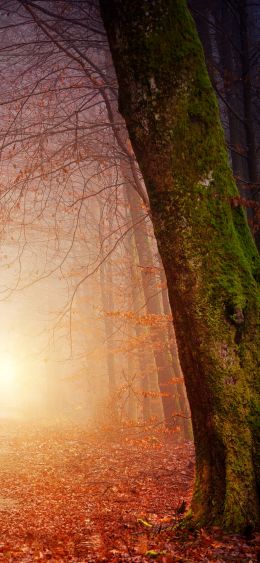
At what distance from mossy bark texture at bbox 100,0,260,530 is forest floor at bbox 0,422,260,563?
1.39 feet

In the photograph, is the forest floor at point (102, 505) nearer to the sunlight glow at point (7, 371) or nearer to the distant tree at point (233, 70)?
the distant tree at point (233, 70)

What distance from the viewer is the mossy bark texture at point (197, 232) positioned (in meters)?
3.54

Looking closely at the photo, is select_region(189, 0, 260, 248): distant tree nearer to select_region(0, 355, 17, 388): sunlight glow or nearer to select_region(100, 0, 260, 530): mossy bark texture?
select_region(100, 0, 260, 530): mossy bark texture

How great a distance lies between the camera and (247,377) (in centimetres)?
359

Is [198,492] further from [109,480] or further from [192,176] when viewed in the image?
[109,480]

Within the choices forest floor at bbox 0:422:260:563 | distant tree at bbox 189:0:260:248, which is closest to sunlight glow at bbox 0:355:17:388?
forest floor at bbox 0:422:260:563

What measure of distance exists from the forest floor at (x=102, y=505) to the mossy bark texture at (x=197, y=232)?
1.39ft

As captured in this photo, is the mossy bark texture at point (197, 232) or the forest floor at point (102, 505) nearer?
the forest floor at point (102, 505)

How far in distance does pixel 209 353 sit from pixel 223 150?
1.81 m

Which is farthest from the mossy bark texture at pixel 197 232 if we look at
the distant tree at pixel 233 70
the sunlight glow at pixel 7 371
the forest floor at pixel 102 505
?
the sunlight glow at pixel 7 371

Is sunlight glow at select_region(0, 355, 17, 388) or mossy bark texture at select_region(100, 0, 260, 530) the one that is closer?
mossy bark texture at select_region(100, 0, 260, 530)

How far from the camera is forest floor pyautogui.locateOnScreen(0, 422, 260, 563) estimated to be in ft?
11.2

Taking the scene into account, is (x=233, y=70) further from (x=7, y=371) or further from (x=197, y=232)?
(x=7, y=371)

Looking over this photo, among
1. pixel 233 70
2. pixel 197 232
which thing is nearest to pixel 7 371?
pixel 233 70
